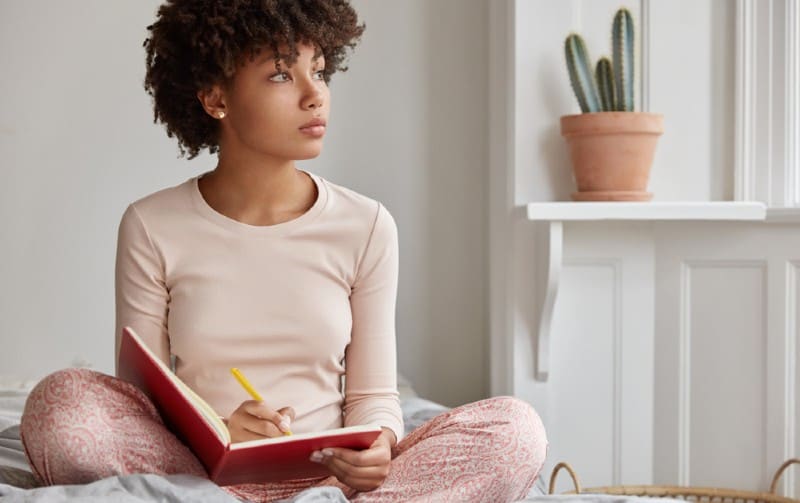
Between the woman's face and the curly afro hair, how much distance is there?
0.06 feet

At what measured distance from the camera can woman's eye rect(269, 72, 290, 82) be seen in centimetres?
138

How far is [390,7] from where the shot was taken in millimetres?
2680

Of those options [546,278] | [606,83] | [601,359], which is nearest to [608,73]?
[606,83]

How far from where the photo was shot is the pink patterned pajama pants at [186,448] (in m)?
1.22

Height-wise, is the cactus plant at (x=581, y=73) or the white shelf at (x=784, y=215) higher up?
the cactus plant at (x=581, y=73)

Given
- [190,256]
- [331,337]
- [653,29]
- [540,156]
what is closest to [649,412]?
[540,156]

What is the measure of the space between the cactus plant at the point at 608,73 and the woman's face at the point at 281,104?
827mm

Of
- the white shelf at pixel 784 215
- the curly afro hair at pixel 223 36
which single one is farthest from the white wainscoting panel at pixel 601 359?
the curly afro hair at pixel 223 36

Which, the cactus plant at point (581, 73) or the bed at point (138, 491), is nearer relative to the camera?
the bed at point (138, 491)

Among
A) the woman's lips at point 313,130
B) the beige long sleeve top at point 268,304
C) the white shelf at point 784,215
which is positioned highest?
the woman's lips at point 313,130

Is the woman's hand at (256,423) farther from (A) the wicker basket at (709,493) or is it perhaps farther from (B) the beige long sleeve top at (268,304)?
(A) the wicker basket at (709,493)

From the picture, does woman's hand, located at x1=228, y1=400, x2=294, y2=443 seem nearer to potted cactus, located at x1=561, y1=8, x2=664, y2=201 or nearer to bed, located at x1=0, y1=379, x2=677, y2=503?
bed, located at x1=0, y1=379, x2=677, y2=503

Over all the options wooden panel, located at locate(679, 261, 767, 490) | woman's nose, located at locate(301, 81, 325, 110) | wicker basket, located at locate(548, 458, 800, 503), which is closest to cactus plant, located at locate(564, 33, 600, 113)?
wooden panel, located at locate(679, 261, 767, 490)

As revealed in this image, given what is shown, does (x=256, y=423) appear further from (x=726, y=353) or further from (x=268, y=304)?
(x=726, y=353)
